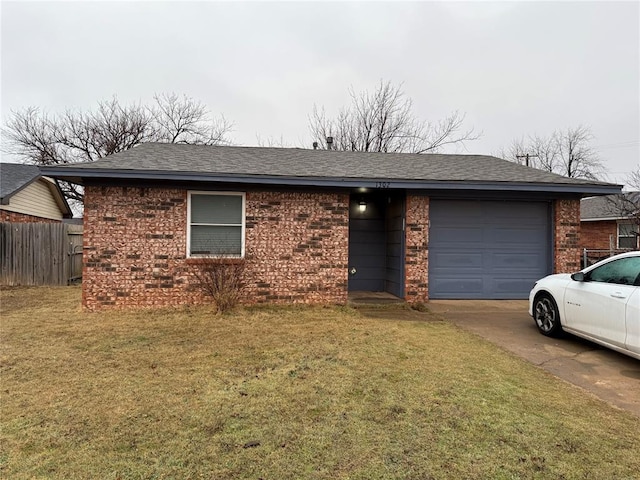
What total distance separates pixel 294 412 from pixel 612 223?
76.0 feet

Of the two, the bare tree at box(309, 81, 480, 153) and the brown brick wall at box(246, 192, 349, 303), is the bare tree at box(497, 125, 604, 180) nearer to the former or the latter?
the bare tree at box(309, 81, 480, 153)

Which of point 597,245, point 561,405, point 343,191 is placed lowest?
point 561,405

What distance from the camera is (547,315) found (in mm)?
5703

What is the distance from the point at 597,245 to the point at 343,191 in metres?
19.5

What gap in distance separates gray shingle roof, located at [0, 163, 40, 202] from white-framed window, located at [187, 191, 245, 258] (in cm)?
915

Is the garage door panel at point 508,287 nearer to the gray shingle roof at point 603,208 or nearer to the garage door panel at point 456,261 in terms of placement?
the garage door panel at point 456,261

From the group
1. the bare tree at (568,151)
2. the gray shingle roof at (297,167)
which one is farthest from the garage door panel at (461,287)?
the bare tree at (568,151)

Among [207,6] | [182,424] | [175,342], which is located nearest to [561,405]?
[182,424]

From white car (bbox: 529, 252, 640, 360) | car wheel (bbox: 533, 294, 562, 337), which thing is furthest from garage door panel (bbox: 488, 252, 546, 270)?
white car (bbox: 529, 252, 640, 360)

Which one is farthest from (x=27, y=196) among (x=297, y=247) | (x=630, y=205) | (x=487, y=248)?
(x=630, y=205)

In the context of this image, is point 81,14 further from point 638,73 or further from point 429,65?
point 638,73

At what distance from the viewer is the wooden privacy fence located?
1150 cm

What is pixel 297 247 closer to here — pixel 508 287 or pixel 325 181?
pixel 325 181

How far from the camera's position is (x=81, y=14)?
1301 centimetres
